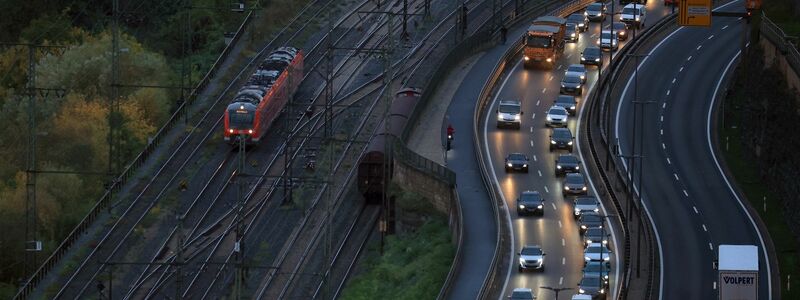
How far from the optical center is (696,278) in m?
87.5

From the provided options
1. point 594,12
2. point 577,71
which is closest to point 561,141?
point 577,71

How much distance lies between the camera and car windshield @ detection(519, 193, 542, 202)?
95125 millimetres

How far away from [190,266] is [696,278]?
23019 millimetres

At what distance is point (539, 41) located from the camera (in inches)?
4776

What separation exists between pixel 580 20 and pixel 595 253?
45052mm

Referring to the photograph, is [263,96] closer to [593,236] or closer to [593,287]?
[593,236]

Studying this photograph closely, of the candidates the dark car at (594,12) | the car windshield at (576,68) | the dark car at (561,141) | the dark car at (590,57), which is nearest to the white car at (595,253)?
the dark car at (561,141)

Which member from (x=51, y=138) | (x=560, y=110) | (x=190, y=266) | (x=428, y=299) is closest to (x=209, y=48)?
(x=51, y=138)

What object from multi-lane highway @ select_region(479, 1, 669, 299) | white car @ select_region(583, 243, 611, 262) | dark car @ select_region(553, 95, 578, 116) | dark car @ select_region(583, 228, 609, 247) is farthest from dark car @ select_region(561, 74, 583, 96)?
white car @ select_region(583, 243, 611, 262)

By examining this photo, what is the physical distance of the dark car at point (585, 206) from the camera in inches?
3706

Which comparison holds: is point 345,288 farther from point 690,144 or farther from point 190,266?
point 690,144

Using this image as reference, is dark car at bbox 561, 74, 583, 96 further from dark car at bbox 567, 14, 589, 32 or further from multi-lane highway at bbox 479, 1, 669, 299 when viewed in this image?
dark car at bbox 567, 14, 589, 32

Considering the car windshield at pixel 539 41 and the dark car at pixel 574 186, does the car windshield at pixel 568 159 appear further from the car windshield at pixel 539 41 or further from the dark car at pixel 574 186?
the car windshield at pixel 539 41

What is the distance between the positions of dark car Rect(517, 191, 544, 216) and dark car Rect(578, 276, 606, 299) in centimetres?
1169
